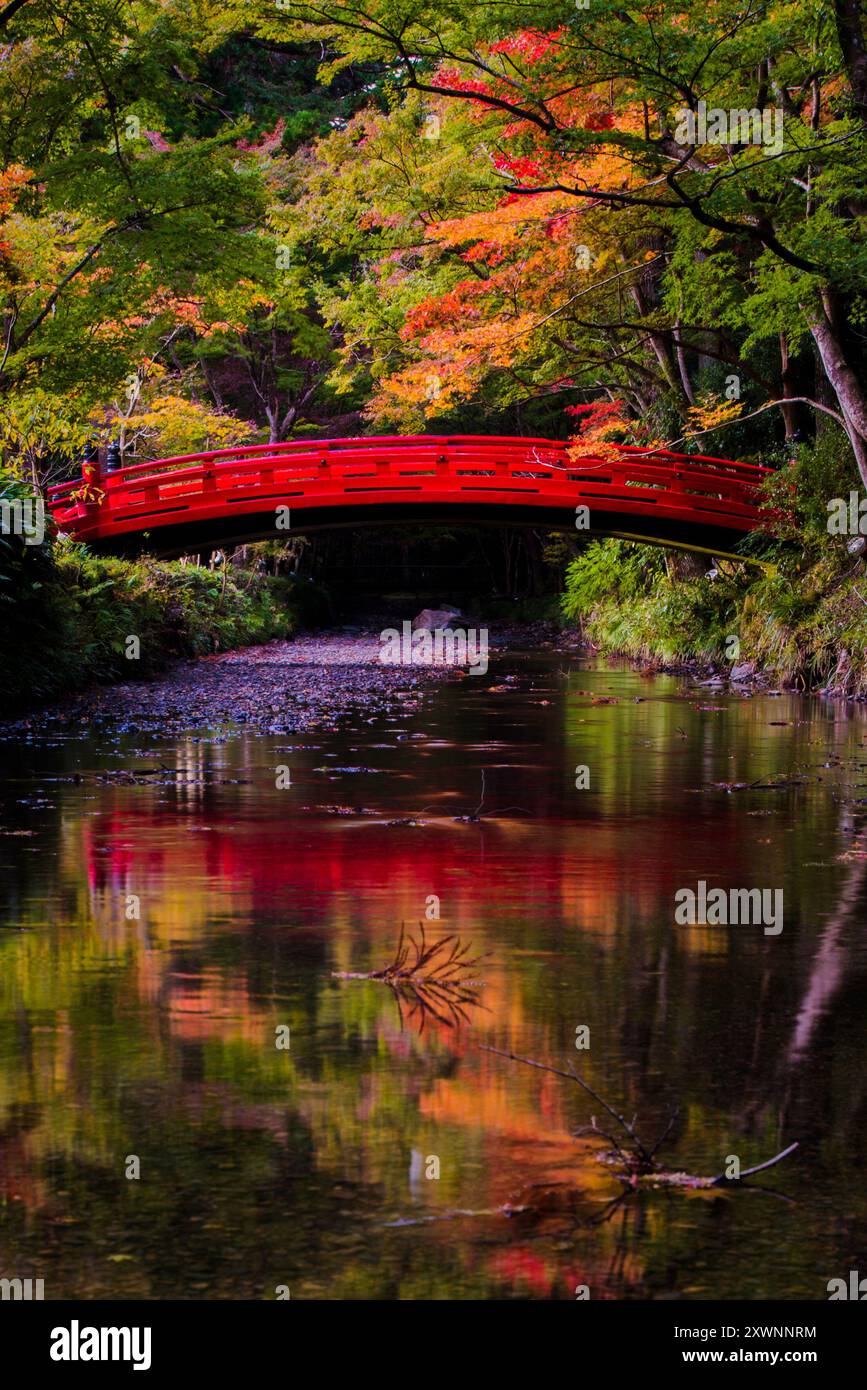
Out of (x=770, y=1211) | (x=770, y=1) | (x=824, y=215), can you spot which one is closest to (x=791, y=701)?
(x=824, y=215)

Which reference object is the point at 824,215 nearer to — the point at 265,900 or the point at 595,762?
the point at 595,762

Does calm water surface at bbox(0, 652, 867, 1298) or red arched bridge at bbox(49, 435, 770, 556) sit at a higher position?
red arched bridge at bbox(49, 435, 770, 556)

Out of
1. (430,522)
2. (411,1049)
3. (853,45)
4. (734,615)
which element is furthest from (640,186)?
(411,1049)

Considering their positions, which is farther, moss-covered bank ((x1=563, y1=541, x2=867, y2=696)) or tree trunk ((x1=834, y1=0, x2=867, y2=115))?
moss-covered bank ((x1=563, y1=541, x2=867, y2=696))

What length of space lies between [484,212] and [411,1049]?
1969cm

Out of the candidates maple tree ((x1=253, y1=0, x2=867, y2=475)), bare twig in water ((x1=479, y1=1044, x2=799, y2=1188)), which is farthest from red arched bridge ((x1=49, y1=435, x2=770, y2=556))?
bare twig in water ((x1=479, y1=1044, x2=799, y2=1188))

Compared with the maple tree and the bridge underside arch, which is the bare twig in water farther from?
the bridge underside arch

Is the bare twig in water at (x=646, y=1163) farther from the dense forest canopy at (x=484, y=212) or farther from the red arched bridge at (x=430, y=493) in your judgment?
the red arched bridge at (x=430, y=493)

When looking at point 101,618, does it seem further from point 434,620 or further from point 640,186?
point 434,620

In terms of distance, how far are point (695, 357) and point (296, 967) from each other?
28.9m

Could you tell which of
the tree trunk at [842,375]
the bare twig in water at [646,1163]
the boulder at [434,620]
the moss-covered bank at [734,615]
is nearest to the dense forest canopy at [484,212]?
the tree trunk at [842,375]

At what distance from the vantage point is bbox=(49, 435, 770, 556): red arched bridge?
24.9m

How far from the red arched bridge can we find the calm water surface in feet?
49.0

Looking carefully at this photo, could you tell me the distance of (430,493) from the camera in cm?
2542
